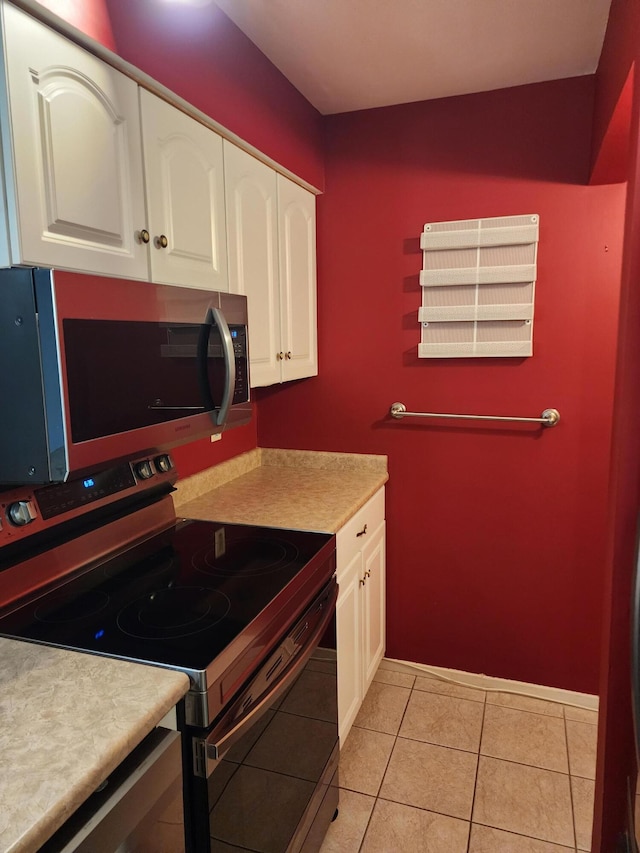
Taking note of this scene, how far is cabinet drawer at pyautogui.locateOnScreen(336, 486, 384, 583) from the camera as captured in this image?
73.9 inches

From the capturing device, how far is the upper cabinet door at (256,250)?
5.95 ft

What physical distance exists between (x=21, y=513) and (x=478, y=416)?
173 centimetres

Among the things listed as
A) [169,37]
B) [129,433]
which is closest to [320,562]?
[129,433]

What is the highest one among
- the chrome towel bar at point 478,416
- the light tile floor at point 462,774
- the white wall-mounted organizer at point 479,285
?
the white wall-mounted organizer at point 479,285

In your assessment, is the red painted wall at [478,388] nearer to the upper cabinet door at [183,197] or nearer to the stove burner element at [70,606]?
the upper cabinet door at [183,197]

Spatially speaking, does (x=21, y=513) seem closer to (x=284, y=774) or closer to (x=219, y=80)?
(x=284, y=774)

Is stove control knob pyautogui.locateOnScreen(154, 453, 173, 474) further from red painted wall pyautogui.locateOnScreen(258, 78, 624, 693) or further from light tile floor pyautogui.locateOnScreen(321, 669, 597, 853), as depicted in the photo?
light tile floor pyautogui.locateOnScreen(321, 669, 597, 853)

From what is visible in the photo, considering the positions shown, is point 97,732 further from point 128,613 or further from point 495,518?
point 495,518

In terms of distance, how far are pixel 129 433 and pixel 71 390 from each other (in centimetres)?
19

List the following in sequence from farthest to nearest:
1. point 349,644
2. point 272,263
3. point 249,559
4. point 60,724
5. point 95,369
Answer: point 272,263, point 349,644, point 249,559, point 95,369, point 60,724

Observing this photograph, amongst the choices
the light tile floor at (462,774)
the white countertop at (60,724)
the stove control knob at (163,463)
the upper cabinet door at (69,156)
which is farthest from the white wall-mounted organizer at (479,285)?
the white countertop at (60,724)

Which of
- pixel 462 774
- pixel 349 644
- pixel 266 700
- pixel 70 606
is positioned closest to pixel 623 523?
pixel 266 700

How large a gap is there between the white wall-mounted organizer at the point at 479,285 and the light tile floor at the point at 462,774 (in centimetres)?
145

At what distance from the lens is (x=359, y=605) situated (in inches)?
83.4
